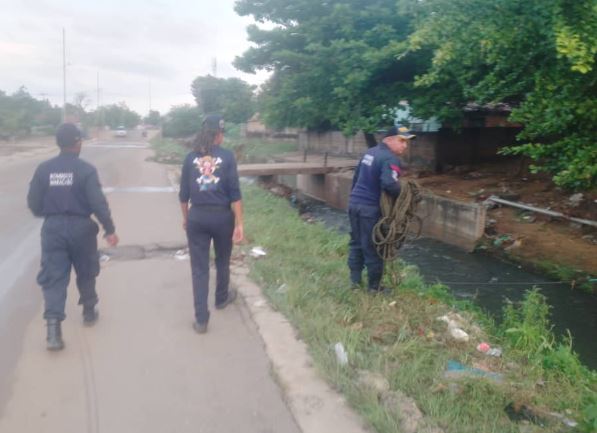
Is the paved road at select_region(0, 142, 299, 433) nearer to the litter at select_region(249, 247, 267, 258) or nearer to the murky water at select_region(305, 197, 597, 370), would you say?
the litter at select_region(249, 247, 267, 258)

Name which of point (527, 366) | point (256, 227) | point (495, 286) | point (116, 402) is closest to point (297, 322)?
point (116, 402)

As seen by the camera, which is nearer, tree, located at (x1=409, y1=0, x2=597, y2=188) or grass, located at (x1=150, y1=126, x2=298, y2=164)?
tree, located at (x1=409, y1=0, x2=597, y2=188)

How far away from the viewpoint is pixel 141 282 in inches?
245

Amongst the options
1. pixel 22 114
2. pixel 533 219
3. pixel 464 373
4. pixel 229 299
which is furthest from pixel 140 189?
pixel 22 114

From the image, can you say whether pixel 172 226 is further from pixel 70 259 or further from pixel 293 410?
pixel 293 410

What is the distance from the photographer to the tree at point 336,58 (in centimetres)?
1577

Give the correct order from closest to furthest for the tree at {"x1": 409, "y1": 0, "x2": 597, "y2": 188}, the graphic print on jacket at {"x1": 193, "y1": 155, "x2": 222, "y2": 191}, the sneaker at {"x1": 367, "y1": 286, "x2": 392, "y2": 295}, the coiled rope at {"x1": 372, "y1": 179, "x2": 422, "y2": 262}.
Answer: the graphic print on jacket at {"x1": 193, "y1": 155, "x2": 222, "y2": 191}
the coiled rope at {"x1": 372, "y1": 179, "x2": 422, "y2": 262}
the sneaker at {"x1": 367, "y1": 286, "x2": 392, "y2": 295}
the tree at {"x1": 409, "y1": 0, "x2": 597, "y2": 188}

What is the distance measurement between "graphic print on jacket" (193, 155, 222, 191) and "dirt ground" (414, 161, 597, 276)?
26.8 feet

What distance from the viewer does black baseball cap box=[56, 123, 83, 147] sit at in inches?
176

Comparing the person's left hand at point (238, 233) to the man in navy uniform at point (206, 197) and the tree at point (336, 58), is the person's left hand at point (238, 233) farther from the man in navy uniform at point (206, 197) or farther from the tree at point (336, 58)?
the tree at point (336, 58)

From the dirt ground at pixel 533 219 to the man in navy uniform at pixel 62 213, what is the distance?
8.99 m

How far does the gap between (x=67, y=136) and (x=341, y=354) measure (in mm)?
2705

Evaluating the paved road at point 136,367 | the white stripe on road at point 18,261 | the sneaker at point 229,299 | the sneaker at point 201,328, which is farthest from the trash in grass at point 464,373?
the white stripe on road at point 18,261

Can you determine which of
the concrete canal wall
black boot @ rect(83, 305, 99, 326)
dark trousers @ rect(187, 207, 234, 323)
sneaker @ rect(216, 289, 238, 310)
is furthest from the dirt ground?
black boot @ rect(83, 305, 99, 326)
